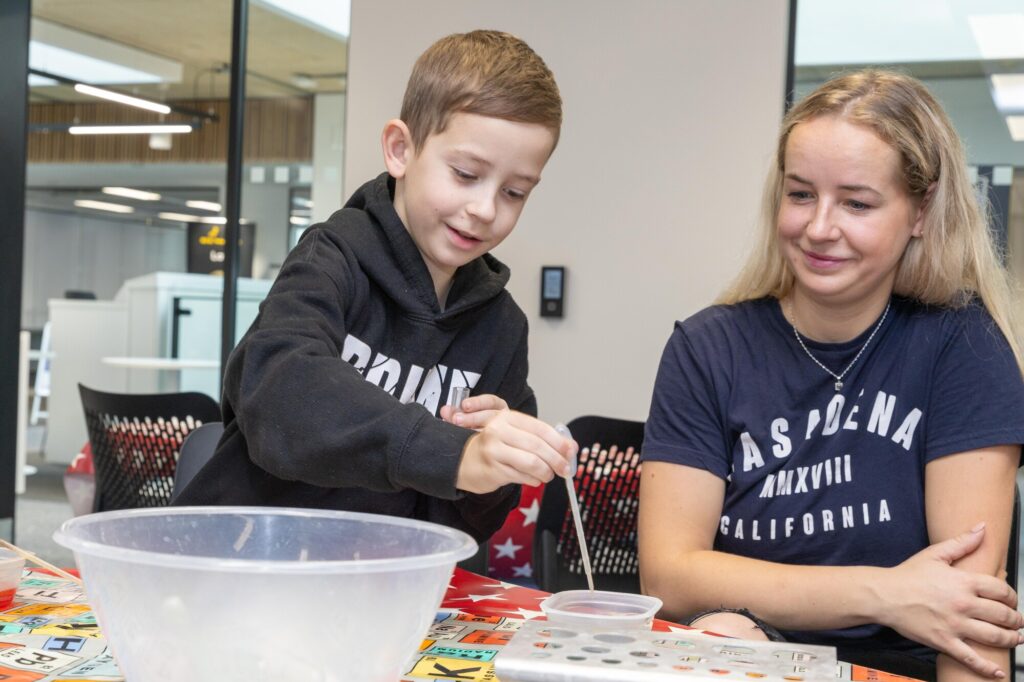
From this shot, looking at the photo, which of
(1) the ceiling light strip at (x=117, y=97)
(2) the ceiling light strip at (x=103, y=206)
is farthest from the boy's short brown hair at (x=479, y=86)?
(2) the ceiling light strip at (x=103, y=206)

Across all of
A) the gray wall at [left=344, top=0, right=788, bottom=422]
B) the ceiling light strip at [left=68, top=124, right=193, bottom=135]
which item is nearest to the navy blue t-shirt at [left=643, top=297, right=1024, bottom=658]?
the gray wall at [left=344, top=0, right=788, bottom=422]

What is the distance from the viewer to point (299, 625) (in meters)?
0.59

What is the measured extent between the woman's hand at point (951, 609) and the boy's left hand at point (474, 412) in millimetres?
529

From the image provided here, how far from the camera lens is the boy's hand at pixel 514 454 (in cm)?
75

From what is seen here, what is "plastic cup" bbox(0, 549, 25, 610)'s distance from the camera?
2.95ft

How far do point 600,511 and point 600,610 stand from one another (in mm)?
1283

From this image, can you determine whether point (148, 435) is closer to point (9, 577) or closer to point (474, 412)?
point (9, 577)

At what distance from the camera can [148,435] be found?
2.38 m

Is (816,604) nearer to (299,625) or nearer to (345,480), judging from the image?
(345,480)

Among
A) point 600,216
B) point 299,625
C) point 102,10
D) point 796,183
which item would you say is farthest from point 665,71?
point 102,10

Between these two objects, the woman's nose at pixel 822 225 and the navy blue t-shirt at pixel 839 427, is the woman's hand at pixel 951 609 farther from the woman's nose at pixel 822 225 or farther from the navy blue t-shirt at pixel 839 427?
the woman's nose at pixel 822 225

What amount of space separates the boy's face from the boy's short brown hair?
13 mm

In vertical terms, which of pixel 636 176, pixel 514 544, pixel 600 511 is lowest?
pixel 514 544

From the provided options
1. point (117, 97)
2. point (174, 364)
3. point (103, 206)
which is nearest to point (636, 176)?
point (174, 364)
